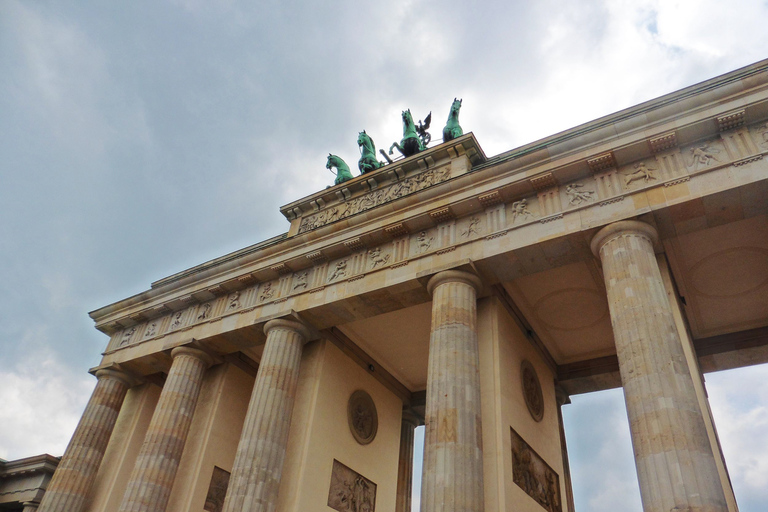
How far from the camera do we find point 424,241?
14.9 meters

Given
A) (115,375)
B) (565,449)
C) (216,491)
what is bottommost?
(216,491)

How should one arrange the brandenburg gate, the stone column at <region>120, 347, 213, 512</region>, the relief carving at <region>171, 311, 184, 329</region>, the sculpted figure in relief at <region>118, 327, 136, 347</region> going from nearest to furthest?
the brandenburg gate, the stone column at <region>120, 347, 213, 512</region>, the relief carving at <region>171, 311, 184, 329</region>, the sculpted figure in relief at <region>118, 327, 136, 347</region>

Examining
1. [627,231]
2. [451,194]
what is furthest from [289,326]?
[627,231]

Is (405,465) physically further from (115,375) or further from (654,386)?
(654,386)

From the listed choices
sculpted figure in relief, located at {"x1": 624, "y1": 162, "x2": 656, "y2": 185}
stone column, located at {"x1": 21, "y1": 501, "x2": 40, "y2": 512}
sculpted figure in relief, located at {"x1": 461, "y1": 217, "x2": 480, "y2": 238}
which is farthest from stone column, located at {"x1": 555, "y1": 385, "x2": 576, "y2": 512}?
stone column, located at {"x1": 21, "y1": 501, "x2": 40, "y2": 512}

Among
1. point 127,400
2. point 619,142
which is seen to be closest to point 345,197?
point 619,142

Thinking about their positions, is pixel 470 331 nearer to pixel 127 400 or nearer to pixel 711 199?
pixel 711 199

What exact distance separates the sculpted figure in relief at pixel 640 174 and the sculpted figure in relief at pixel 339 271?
769 cm

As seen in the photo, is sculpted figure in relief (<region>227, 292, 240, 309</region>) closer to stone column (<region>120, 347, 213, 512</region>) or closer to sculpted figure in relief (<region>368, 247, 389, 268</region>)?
stone column (<region>120, 347, 213, 512</region>)

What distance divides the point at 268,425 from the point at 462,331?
5.70 m

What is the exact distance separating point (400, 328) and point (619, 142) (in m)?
8.31

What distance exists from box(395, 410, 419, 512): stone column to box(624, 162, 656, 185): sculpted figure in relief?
1148cm

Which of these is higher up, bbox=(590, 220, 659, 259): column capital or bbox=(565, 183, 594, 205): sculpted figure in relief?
bbox=(565, 183, 594, 205): sculpted figure in relief

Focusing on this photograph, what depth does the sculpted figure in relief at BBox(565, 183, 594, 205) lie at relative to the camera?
510 inches
